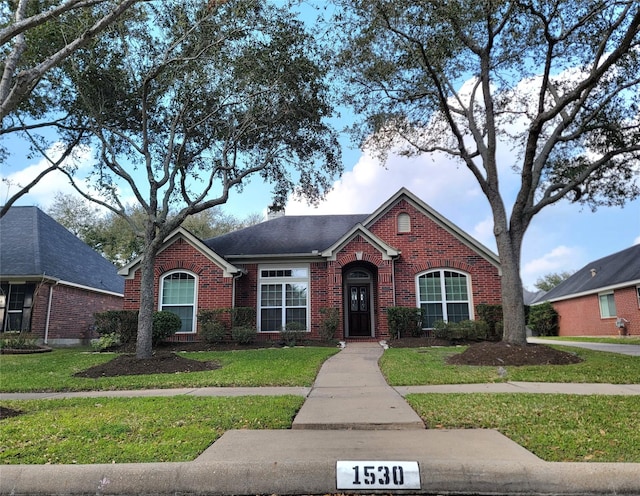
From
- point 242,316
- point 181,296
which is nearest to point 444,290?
point 242,316

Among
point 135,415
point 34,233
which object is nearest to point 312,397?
point 135,415

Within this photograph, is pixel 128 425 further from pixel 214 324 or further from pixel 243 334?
pixel 214 324

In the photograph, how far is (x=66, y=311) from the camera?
19.0 metres

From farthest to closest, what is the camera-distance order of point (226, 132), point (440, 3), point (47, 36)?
point (226, 132), point (47, 36), point (440, 3)

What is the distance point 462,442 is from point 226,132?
1252 centimetres

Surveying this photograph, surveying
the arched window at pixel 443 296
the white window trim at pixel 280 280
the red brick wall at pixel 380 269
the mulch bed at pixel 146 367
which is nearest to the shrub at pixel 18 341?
the red brick wall at pixel 380 269

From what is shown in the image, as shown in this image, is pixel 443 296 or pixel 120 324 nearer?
pixel 120 324

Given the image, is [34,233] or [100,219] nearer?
[34,233]

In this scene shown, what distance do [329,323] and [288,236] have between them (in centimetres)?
496

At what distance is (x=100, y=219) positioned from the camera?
36938 millimetres

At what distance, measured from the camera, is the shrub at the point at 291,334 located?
49.9 feet

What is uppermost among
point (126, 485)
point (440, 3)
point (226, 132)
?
point (440, 3)

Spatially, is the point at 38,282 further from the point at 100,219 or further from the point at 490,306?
the point at 100,219

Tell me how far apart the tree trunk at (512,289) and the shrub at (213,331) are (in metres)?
9.11
